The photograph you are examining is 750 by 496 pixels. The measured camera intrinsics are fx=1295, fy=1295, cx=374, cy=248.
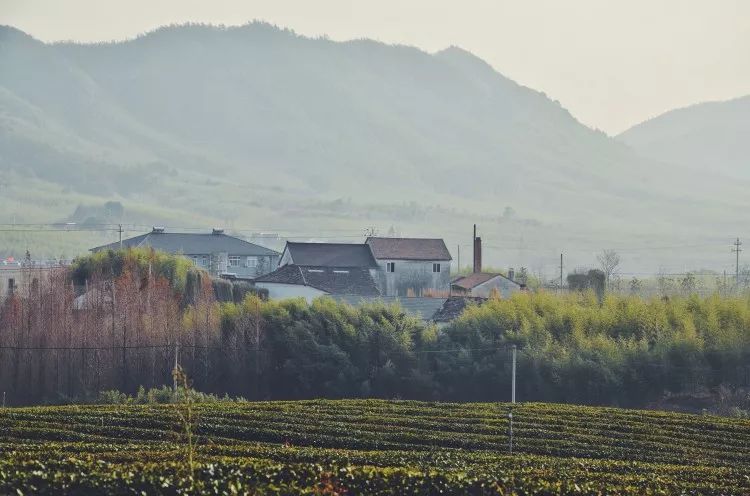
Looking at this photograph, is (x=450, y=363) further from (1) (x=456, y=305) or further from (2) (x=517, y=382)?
(1) (x=456, y=305)

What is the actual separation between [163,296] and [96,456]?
41158 mm

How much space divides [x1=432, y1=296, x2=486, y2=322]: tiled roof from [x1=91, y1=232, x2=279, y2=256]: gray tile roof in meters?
34.9

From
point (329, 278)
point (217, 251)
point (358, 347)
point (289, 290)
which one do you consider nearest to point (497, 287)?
point (329, 278)

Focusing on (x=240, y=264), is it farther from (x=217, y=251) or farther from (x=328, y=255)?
(x=328, y=255)

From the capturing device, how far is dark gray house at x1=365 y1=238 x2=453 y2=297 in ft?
313

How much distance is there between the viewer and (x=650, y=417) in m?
47.7

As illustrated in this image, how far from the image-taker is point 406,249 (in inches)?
3856

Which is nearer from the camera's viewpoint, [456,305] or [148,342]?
[148,342]

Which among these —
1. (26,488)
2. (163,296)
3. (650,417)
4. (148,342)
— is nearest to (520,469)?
(26,488)

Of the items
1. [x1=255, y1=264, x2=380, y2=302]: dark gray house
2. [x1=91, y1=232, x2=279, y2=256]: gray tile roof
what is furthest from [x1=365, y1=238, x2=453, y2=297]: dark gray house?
[x1=91, y1=232, x2=279, y2=256]: gray tile roof

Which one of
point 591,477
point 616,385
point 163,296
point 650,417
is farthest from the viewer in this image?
point 163,296

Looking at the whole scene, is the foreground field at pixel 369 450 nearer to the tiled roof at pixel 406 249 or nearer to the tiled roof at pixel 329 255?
the tiled roof at pixel 329 255

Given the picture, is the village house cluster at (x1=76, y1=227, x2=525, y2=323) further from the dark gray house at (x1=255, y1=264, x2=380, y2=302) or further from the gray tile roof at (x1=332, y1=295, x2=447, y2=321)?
the gray tile roof at (x1=332, y1=295, x2=447, y2=321)

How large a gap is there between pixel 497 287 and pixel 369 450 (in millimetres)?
53776
